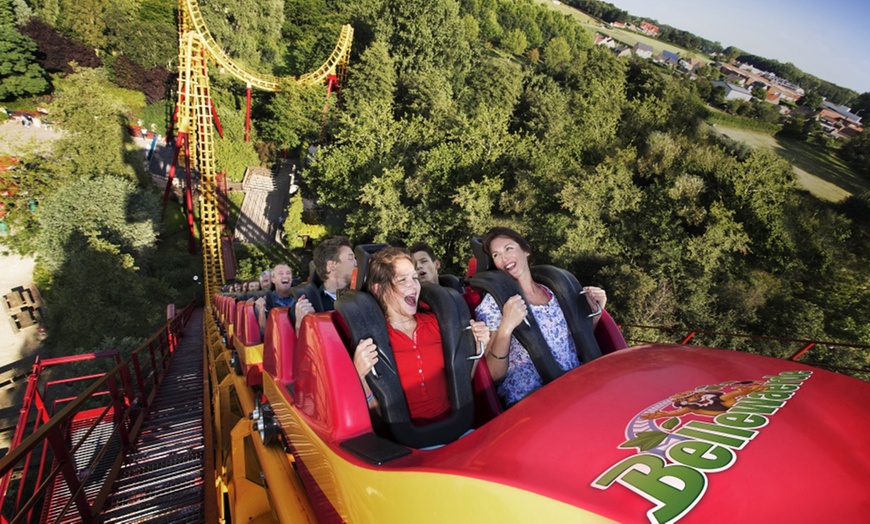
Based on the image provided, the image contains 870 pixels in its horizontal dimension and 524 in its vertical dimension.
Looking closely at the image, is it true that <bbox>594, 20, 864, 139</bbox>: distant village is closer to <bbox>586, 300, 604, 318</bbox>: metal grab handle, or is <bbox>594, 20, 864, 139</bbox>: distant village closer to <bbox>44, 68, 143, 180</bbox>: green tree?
<bbox>586, 300, 604, 318</bbox>: metal grab handle

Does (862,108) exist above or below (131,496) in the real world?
above

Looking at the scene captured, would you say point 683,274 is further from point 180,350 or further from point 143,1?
point 143,1

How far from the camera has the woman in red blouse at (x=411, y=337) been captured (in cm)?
185

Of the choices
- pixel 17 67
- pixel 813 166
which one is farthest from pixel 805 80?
pixel 17 67

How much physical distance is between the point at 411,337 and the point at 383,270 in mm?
325

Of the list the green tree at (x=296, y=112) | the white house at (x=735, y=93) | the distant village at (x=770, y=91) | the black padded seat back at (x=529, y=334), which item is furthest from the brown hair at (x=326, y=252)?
the white house at (x=735, y=93)

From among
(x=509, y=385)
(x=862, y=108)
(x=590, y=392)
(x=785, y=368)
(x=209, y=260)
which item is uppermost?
(x=862, y=108)

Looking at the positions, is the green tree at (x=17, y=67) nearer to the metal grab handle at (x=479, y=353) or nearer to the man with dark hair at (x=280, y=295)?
the man with dark hair at (x=280, y=295)

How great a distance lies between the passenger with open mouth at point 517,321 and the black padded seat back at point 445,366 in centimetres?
18

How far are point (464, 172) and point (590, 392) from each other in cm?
1443

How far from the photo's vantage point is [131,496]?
2730 mm

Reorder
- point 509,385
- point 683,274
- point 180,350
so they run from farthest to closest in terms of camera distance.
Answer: point 683,274
point 180,350
point 509,385

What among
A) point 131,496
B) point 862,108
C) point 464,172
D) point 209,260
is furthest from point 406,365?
point 862,108

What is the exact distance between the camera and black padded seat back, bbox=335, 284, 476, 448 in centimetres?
171
